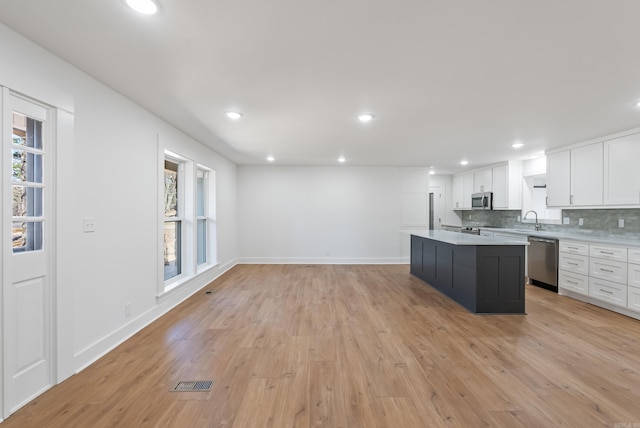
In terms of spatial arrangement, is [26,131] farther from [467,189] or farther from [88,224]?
[467,189]

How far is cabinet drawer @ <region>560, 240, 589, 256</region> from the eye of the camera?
405 cm

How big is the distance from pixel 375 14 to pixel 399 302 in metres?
3.58

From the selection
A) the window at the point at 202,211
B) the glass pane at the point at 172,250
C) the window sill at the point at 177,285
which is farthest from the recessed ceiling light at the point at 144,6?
the window at the point at 202,211

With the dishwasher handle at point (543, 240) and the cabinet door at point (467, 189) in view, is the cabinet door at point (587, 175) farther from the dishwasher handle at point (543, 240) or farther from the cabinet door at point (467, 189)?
the cabinet door at point (467, 189)

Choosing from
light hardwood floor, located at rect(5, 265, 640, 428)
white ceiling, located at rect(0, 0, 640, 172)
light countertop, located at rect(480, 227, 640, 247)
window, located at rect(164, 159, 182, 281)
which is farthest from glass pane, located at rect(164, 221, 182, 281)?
light countertop, located at rect(480, 227, 640, 247)

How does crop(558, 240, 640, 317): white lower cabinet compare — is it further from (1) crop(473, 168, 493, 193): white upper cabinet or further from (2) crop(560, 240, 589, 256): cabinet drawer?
(1) crop(473, 168, 493, 193): white upper cabinet

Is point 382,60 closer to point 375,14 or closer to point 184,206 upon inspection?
point 375,14

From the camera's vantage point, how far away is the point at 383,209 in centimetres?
707

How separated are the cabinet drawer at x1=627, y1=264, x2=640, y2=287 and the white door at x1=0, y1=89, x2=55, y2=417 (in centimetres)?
600

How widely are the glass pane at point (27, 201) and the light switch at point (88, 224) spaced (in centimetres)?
34

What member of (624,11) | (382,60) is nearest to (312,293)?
(382,60)

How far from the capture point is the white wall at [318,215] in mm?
6965

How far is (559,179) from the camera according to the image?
471cm

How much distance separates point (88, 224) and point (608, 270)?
6.03m
